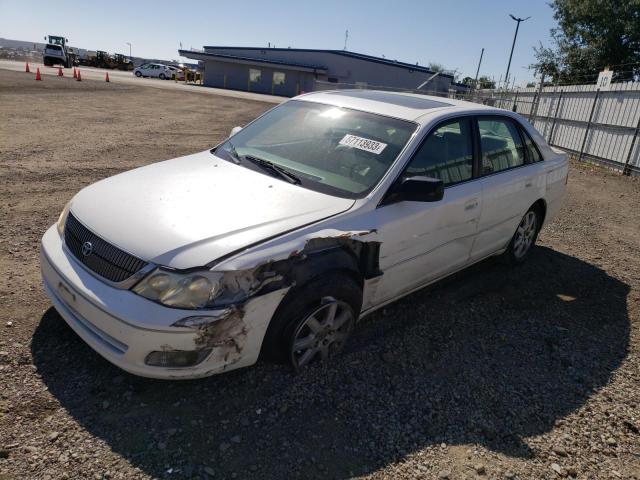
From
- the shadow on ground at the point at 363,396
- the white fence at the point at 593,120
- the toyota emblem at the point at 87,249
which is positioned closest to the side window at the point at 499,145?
the shadow on ground at the point at 363,396

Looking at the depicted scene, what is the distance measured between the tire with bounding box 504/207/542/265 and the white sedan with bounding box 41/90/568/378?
517 millimetres

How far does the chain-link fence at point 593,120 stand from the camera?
1126 centimetres

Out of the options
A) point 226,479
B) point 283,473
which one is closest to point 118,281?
point 226,479

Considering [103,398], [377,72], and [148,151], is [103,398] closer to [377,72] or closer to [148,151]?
[148,151]

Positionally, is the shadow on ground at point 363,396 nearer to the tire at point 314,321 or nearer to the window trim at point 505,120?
the tire at point 314,321

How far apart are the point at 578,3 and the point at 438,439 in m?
34.1

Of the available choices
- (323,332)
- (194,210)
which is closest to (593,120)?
(323,332)

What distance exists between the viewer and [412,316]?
3.89m

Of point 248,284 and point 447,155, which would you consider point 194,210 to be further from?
point 447,155

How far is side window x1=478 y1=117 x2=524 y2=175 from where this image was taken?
4.13 meters

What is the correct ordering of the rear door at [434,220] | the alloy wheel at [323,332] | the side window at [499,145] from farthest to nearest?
the side window at [499,145] < the rear door at [434,220] < the alloy wheel at [323,332]

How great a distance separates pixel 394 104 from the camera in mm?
3912

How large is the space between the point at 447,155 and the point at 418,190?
0.81 metres

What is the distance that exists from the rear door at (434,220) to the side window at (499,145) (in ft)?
0.66
